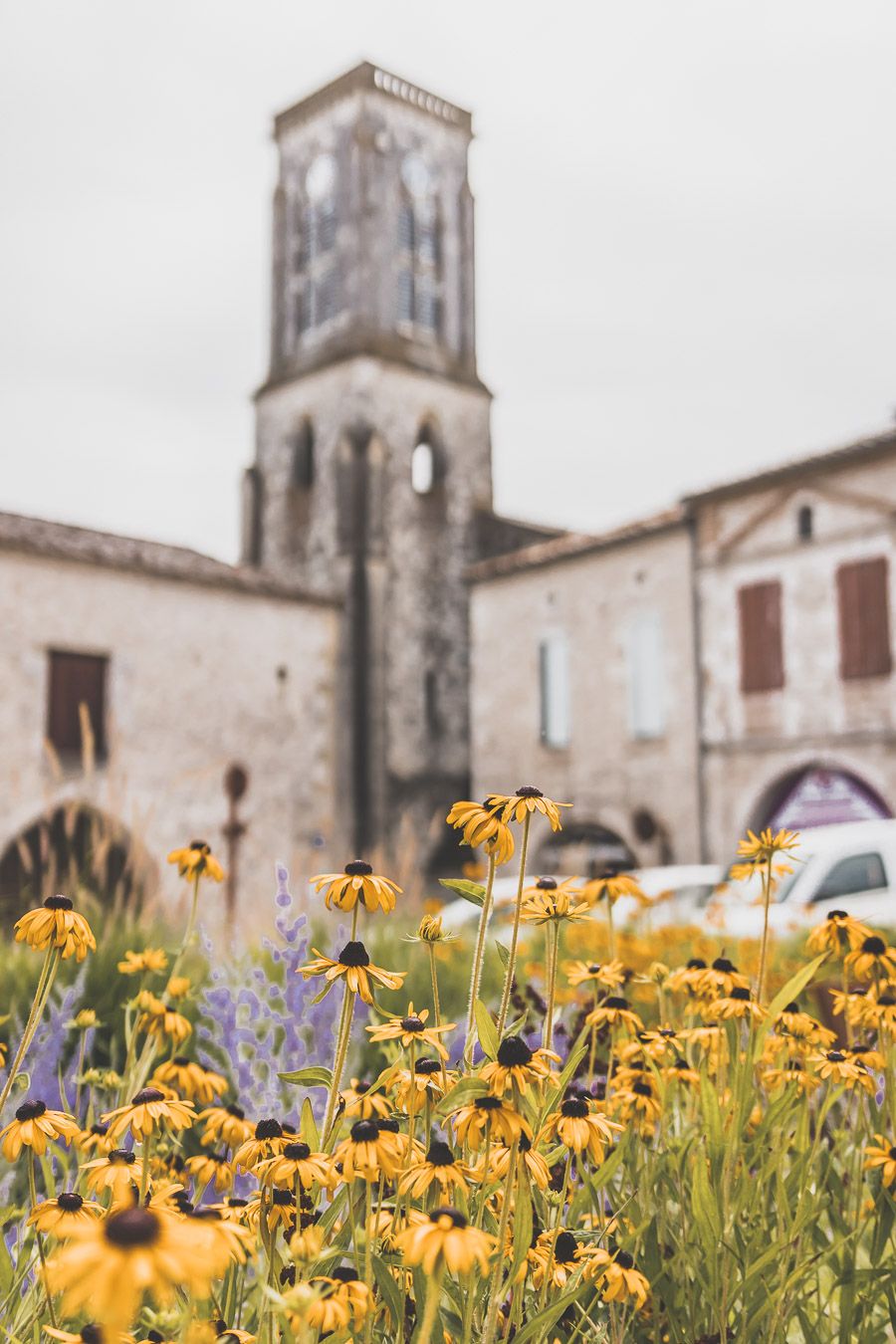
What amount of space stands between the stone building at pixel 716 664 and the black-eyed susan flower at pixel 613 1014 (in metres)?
15.4

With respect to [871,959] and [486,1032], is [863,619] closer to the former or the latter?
[871,959]

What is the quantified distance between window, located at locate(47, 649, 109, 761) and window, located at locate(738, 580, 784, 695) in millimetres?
9309

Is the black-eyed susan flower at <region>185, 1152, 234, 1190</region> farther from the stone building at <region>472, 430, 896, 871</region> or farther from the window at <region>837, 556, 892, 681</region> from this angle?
the window at <region>837, 556, 892, 681</region>

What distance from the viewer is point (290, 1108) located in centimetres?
345

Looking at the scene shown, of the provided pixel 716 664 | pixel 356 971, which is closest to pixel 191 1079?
pixel 356 971

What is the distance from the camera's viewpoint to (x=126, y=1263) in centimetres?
91

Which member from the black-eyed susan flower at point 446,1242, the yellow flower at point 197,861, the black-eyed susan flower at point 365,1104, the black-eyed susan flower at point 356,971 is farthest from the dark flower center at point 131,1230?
the yellow flower at point 197,861

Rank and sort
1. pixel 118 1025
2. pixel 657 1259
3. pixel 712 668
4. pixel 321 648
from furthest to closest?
pixel 321 648
pixel 712 668
pixel 118 1025
pixel 657 1259

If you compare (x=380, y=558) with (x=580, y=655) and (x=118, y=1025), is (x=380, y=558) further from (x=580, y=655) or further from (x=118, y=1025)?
(x=118, y=1025)

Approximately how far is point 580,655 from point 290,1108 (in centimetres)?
1820

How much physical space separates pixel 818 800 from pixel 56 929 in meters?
17.2

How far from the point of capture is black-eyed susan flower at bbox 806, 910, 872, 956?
101 inches

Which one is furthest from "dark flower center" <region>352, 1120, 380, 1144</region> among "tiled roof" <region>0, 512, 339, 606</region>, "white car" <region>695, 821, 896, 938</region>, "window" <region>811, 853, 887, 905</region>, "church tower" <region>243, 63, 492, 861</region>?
"church tower" <region>243, 63, 492, 861</region>

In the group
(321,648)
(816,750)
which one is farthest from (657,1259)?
(321,648)
